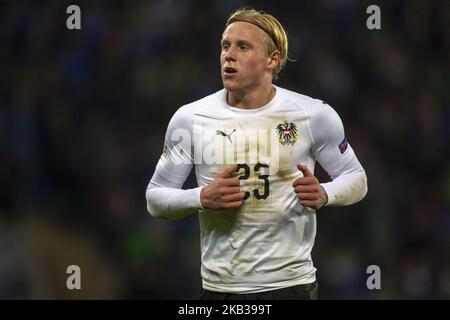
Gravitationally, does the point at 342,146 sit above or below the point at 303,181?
above

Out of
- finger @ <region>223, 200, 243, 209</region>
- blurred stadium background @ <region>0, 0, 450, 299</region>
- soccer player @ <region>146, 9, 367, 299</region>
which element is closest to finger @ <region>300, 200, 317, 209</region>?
soccer player @ <region>146, 9, 367, 299</region>

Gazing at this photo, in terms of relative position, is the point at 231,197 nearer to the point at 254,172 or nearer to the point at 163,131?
the point at 254,172

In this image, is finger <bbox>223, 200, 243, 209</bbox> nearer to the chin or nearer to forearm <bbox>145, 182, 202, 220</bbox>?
forearm <bbox>145, 182, 202, 220</bbox>

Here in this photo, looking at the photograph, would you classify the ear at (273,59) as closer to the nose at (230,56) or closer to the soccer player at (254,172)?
the soccer player at (254,172)

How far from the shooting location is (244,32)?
4574 millimetres

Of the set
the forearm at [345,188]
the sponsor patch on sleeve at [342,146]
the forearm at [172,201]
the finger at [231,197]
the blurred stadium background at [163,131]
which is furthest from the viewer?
the blurred stadium background at [163,131]

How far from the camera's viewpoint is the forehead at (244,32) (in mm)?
4566

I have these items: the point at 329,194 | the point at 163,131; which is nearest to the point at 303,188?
the point at 329,194

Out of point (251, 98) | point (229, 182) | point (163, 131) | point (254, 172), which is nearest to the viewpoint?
point (229, 182)

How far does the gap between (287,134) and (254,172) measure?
249mm

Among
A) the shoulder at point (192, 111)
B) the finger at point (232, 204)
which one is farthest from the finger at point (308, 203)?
the shoulder at point (192, 111)

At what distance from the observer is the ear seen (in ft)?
15.3

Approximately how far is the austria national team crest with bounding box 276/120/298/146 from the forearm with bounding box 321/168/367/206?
0.26 metres

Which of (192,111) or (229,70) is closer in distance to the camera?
(229,70)
